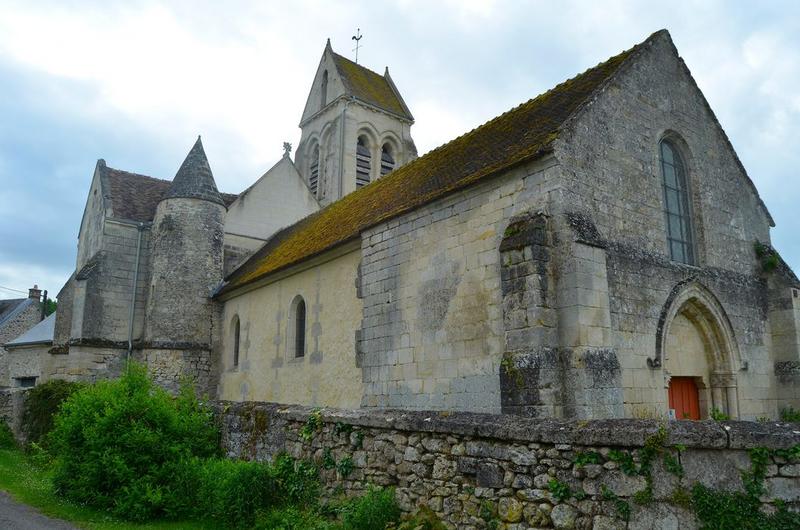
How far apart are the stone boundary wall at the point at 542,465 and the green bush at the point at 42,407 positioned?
946cm

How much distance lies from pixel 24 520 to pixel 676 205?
35.8ft

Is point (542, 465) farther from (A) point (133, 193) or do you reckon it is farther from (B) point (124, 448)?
(A) point (133, 193)

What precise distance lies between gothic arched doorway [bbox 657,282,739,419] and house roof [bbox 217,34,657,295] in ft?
12.1

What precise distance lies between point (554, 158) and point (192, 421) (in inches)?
251

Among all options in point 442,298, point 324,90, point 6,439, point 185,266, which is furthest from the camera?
point 324,90

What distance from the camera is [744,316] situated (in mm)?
11156

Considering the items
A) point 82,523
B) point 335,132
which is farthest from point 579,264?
point 335,132

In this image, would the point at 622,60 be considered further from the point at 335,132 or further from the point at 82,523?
the point at 335,132

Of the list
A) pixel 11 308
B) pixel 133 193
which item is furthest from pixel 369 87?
pixel 11 308

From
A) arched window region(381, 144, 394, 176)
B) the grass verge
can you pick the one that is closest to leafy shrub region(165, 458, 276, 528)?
the grass verge

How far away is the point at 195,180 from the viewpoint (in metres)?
18.7

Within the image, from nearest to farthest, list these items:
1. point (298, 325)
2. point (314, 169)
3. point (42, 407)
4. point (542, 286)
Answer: point (542, 286), point (42, 407), point (298, 325), point (314, 169)

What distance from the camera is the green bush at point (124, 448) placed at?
289 inches

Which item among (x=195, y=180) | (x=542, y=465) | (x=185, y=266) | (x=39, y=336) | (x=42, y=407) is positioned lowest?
(x=542, y=465)
